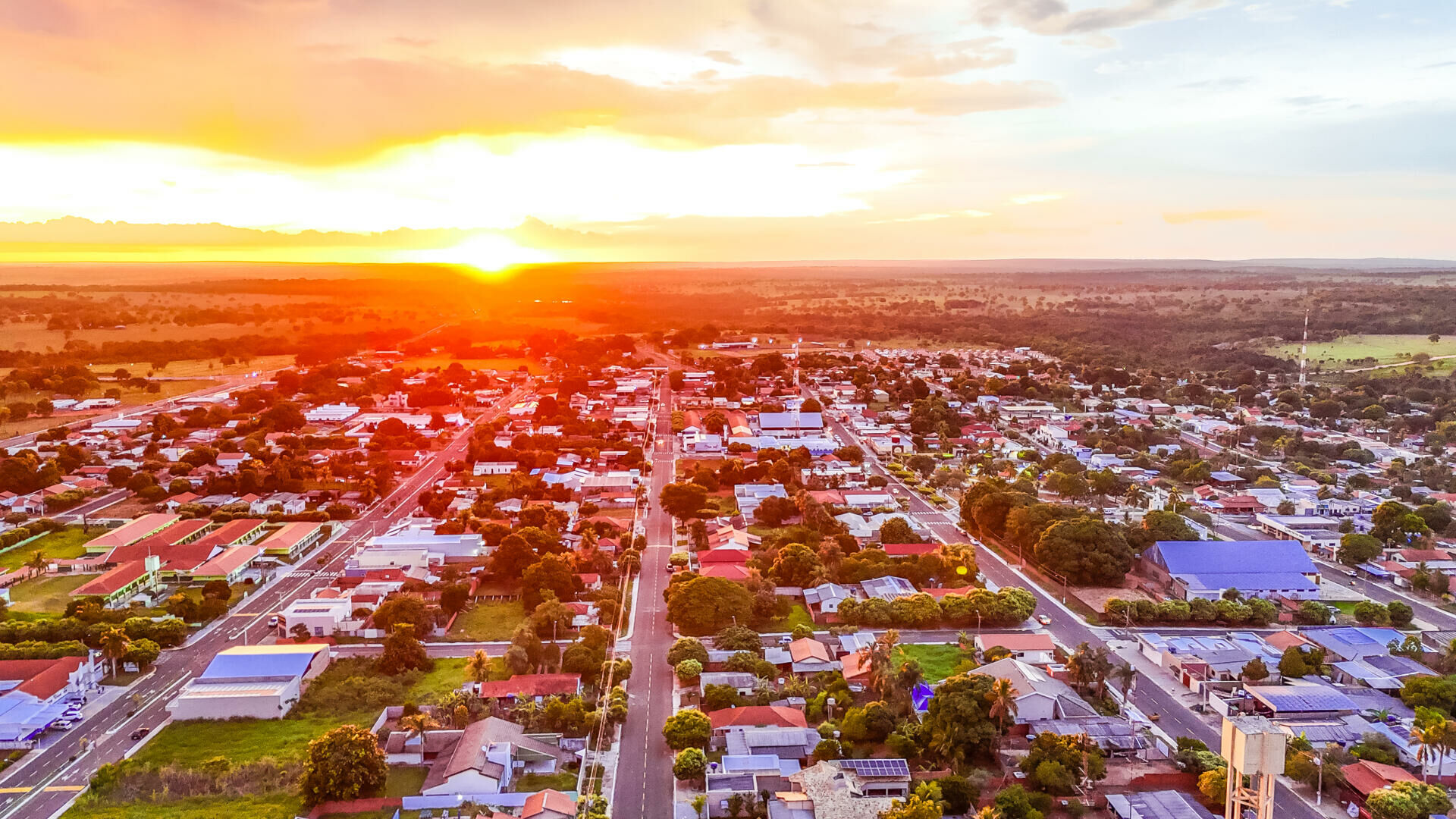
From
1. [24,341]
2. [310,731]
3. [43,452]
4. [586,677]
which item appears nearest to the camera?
[310,731]

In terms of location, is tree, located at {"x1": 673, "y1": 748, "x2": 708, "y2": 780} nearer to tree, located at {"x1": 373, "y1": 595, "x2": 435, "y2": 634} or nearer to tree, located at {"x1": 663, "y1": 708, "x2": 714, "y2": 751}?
tree, located at {"x1": 663, "y1": 708, "x2": 714, "y2": 751}

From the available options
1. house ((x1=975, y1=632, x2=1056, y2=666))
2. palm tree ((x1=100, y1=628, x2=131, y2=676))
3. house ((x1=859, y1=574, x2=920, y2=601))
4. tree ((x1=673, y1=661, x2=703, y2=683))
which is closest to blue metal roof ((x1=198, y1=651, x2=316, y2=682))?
palm tree ((x1=100, y1=628, x2=131, y2=676))

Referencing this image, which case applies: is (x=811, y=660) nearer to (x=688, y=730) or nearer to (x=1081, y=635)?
(x=688, y=730)

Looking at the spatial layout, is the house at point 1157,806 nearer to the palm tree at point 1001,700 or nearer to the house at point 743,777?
the palm tree at point 1001,700

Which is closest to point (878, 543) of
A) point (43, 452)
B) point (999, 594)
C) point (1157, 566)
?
point (999, 594)

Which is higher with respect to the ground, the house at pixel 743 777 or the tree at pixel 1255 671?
the tree at pixel 1255 671

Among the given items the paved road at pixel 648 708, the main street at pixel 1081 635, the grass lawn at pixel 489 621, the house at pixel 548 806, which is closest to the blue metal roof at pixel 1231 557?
the main street at pixel 1081 635

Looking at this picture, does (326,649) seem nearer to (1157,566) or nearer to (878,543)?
(878,543)
